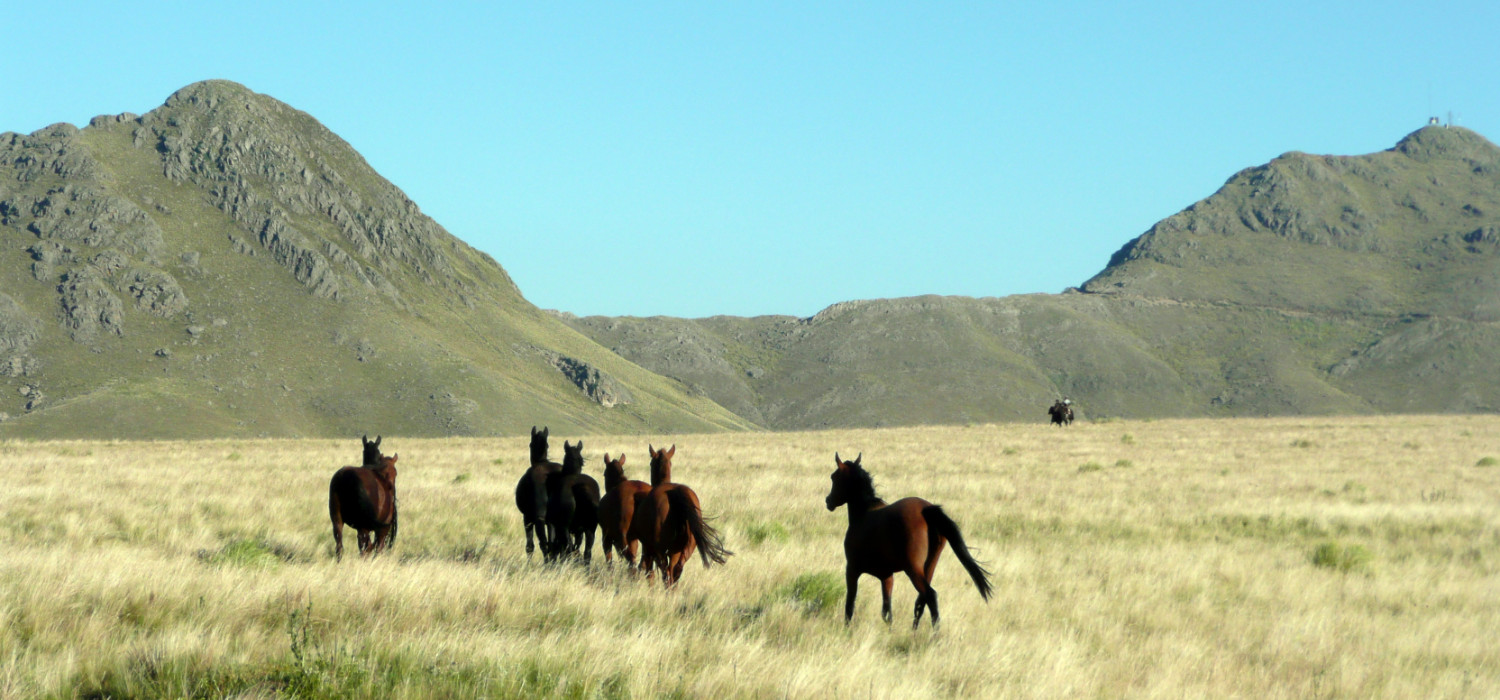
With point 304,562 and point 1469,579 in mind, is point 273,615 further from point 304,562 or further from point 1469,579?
point 1469,579

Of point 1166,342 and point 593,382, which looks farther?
point 1166,342

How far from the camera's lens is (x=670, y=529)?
909 centimetres

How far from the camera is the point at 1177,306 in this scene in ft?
547

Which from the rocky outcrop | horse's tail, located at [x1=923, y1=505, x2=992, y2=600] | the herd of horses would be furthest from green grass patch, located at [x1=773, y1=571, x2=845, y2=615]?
the rocky outcrop

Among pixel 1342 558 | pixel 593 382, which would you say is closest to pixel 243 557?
pixel 1342 558

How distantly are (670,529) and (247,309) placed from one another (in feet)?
368

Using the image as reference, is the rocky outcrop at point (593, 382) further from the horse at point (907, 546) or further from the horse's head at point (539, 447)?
the horse at point (907, 546)

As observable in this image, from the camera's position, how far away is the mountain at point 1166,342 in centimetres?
13412

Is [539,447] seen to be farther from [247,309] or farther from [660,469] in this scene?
[247,309]

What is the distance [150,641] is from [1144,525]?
1320cm

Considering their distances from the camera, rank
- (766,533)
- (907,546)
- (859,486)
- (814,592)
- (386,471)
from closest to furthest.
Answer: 1. (907,546)
2. (859,486)
3. (814,592)
4. (386,471)
5. (766,533)

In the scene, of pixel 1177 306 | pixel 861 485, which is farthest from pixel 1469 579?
pixel 1177 306

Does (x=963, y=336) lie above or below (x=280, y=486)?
above

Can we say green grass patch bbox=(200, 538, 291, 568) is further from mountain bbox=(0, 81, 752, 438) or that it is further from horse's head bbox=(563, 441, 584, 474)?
mountain bbox=(0, 81, 752, 438)
